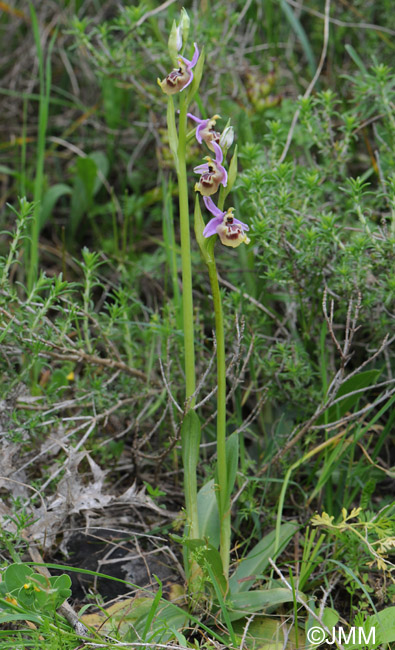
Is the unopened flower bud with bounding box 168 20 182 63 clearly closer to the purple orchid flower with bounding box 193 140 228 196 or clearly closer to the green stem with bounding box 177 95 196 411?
the green stem with bounding box 177 95 196 411

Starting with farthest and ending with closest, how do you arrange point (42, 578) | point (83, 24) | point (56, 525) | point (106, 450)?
point (83, 24) → point (106, 450) → point (56, 525) → point (42, 578)

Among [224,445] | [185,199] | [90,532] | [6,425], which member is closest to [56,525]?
[90,532]

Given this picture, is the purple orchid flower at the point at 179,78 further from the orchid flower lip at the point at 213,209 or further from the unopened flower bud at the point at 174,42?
the orchid flower lip at the point at 213,209

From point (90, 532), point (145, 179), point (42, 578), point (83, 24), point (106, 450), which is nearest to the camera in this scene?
point (42, 578)

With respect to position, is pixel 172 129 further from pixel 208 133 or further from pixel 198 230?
pixel 198 230

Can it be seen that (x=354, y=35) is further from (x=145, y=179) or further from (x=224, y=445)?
(x=224, y=445)

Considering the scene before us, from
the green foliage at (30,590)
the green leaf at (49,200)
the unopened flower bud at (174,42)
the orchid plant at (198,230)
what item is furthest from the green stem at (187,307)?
the green leaf at (49,200)
